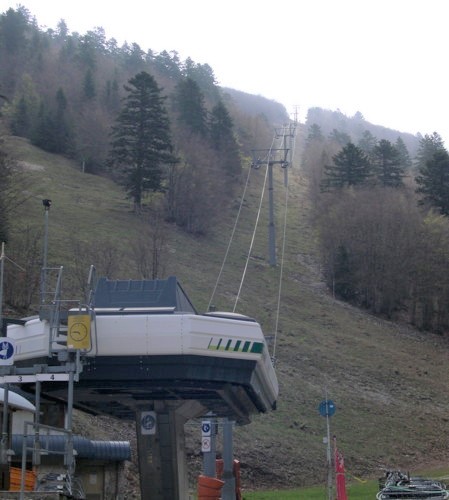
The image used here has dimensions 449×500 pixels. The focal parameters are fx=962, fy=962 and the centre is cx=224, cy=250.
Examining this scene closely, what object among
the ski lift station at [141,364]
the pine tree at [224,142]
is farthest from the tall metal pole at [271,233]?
the ski lift station at [141,364]

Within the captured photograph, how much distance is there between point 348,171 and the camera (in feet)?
258

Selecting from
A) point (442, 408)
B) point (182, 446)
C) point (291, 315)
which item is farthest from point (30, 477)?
point (291, 315)

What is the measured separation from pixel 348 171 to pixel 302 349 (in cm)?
3267

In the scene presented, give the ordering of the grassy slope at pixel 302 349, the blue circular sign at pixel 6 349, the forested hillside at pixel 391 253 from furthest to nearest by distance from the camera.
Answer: the forested hillside at pixel 391 253 → the grassy slope at pixel 302 349 → the blue circular sign at pixel 6 349

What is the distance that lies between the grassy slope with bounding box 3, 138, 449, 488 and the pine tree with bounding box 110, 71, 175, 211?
2.68m

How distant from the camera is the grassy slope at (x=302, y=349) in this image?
122 ft

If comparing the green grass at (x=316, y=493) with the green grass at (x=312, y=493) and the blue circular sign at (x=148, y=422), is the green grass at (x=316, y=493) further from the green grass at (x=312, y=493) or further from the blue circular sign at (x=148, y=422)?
the blue circular sign at (x=148, y=422)

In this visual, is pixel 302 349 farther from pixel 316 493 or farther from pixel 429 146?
pixel 429 146

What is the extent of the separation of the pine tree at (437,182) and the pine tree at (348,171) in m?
6.95

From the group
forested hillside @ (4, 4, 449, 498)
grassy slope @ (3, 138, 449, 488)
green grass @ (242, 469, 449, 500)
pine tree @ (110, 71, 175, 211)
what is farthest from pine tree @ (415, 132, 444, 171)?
green grass @ (242, 469, 449, 500)

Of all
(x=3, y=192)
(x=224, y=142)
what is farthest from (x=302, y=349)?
(x=224, y=142)

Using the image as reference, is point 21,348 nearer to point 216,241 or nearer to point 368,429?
point 368,429

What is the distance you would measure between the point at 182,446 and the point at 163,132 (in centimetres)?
4848

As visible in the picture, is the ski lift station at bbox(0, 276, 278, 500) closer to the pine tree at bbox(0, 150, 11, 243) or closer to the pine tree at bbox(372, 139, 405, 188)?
the pine tree at bbox(0, 150, 11, 243)
